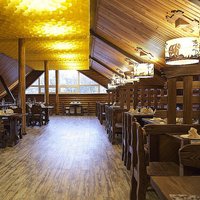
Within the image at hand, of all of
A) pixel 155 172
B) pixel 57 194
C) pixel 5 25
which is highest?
pixel 5 25

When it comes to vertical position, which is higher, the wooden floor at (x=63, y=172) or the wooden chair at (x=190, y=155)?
the wooden chair at (x=190, y=155)

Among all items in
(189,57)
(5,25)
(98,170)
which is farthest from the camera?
(5,25)

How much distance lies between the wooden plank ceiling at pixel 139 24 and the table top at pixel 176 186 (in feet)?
10.7

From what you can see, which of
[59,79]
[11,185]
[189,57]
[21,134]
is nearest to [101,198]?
[11,185]

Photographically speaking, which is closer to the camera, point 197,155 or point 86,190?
point 197,155

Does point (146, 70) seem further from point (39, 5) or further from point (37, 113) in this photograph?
point (37, 113)

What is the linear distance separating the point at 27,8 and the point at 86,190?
3.81 m

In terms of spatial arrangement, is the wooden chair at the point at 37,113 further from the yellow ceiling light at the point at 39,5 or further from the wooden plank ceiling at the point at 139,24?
the yellow ceiling light at the point at 39,5

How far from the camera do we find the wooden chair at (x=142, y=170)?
2.15 m

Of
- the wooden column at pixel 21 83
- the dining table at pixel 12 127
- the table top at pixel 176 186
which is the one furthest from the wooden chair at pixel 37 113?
the table top at pixel 176 186

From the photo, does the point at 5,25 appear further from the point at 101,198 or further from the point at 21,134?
the point at 101,198

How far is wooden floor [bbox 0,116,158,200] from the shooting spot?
10.3 ft

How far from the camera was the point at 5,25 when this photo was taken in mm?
6516

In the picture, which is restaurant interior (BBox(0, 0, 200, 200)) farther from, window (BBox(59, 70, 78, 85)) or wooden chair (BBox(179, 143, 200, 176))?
window (BBox(59, 70, 78, 85))
